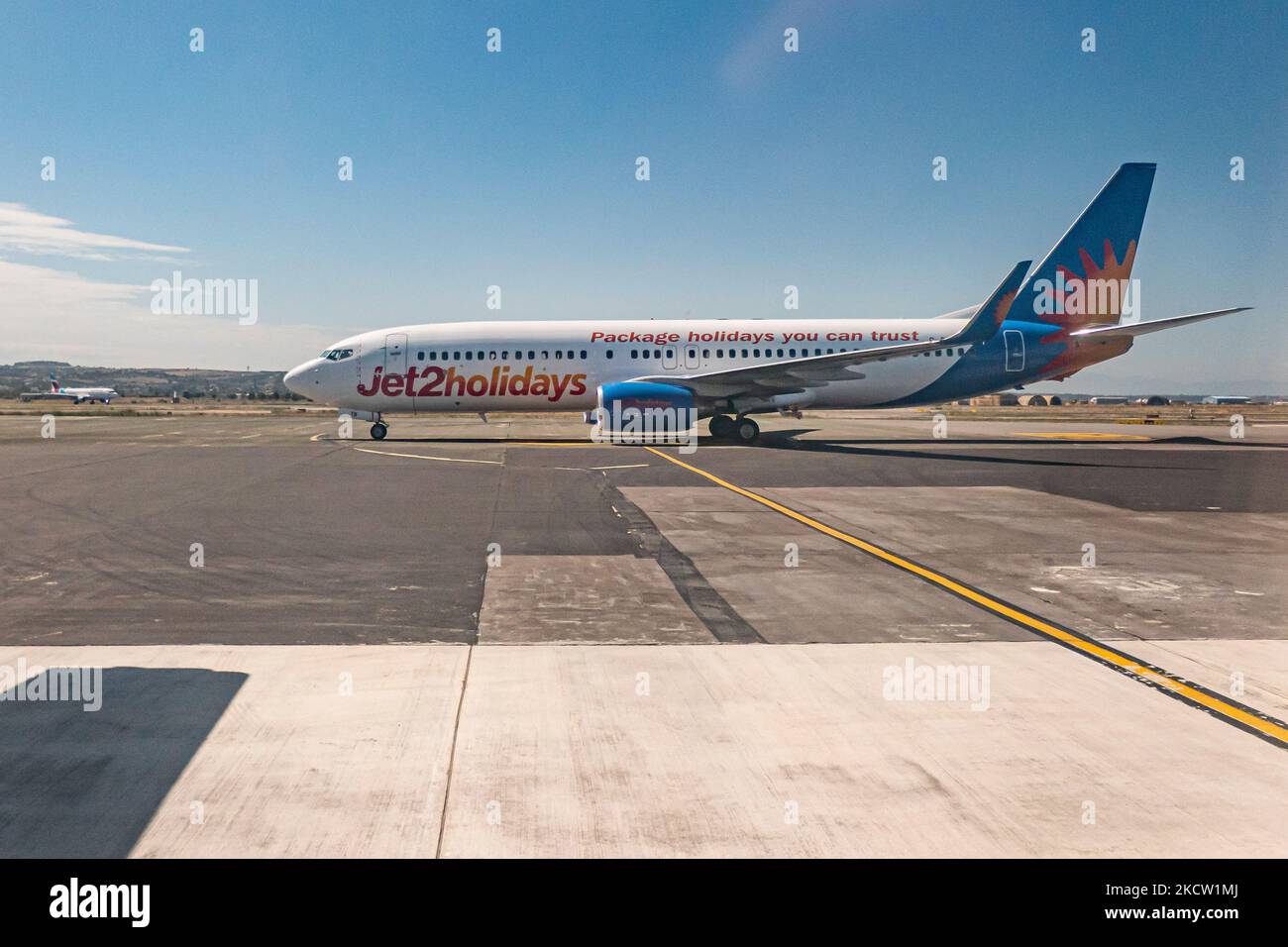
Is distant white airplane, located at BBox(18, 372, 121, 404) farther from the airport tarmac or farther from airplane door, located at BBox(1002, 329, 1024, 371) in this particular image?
the airport tarmac

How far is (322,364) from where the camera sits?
34.2 metres

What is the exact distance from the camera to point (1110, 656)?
297 inches

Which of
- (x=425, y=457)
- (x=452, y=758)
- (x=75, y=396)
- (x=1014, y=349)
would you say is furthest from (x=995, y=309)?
(x=75, y=396)

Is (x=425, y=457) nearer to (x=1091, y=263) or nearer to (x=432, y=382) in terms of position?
(x=432, y=382)

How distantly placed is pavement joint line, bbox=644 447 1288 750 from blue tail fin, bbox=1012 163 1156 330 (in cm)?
2517

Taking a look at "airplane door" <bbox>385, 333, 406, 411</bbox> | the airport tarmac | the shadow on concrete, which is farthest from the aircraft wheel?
the shadow on concrete

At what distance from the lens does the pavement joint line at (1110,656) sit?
594 centimetres

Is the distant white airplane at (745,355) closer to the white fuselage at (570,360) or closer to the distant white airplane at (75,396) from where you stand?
the white fuselage at (570,360)

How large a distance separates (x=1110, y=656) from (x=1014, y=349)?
28.4 metres

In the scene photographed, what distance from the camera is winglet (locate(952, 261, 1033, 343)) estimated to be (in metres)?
29.4

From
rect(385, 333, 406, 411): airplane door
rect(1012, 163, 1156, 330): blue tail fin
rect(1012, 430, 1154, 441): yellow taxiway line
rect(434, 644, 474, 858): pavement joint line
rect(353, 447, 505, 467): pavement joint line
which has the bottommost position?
rect(434, 644, 474, 858): pavement joint line

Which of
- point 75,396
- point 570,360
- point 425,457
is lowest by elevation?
point 425,457
